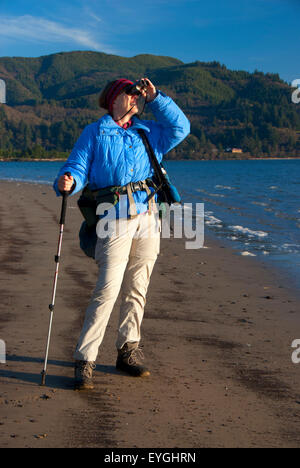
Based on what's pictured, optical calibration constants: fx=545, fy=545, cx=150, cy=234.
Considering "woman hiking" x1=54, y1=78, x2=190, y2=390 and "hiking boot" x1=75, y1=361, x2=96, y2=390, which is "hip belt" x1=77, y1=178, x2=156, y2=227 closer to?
"woman hiking" x1=54, y1=78, x2=190, y2=390

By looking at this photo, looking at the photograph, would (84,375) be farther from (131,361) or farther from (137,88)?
(137,88)

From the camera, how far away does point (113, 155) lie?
14.0 ft

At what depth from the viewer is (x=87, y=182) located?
445cm

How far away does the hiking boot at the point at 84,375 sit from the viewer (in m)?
4.21

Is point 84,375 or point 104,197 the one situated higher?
point 104,197

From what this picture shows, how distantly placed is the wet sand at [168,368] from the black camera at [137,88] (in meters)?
2.34

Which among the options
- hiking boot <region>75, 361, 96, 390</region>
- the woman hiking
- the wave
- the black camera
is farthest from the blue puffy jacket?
the wave

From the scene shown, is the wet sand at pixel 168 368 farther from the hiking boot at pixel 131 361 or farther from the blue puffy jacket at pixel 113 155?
the blue puffy jacket at pixel 113 155

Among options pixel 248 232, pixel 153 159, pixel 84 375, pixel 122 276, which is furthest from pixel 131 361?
pixel 248 232

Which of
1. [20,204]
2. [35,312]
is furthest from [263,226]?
[35,312]

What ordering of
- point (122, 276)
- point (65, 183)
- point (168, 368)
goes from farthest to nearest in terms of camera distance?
point (168, 368)
point (122, 276)
point (65, 183)

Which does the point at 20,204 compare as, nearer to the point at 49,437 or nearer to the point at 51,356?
the point at 51,356

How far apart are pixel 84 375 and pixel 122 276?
832mm

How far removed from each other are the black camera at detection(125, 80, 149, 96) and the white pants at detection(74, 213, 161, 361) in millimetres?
994
